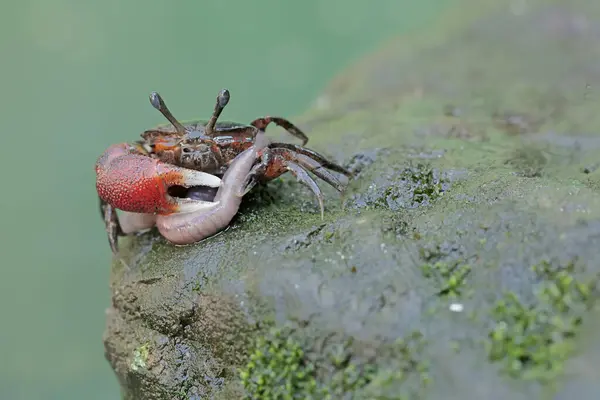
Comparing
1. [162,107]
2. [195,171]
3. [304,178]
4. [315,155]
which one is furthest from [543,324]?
[162,107]

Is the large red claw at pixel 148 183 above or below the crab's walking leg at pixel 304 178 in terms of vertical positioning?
above

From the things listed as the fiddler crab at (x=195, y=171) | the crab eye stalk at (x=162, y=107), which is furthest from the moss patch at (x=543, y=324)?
the crab eye stalk at (x=162, y=107)

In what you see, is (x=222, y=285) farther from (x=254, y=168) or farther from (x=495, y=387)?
(x=495, y=387)

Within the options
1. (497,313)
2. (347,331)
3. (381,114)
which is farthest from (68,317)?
(497,313)

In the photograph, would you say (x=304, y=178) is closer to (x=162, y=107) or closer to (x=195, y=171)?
(x=195, y=171)

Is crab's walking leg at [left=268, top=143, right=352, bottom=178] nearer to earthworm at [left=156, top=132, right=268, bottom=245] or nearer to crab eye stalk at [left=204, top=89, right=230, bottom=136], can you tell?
earthworm at [left=156, top=132, right=268, bottom=245]

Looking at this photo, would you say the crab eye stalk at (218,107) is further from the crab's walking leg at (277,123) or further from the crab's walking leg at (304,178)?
the crab's walking leg at (304,178)
